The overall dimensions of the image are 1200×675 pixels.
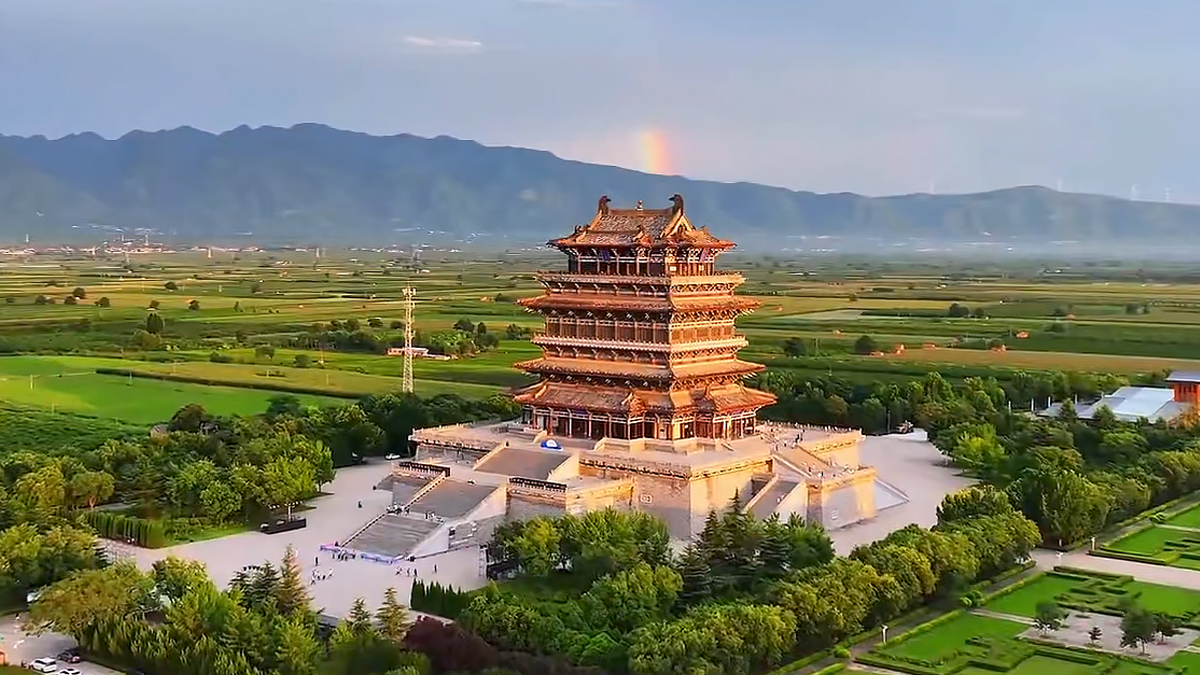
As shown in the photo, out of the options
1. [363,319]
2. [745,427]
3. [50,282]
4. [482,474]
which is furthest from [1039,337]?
[50,282]

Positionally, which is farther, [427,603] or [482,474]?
[482,474]

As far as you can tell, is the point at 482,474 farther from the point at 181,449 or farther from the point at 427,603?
the point at 181,449

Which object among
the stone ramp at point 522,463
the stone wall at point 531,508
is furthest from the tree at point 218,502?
the stone wall at point 531,508

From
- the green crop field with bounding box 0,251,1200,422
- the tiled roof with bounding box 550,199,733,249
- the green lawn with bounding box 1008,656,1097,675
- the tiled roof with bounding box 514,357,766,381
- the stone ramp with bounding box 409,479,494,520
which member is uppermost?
the tiled roof with bounding box 550,199,733,249

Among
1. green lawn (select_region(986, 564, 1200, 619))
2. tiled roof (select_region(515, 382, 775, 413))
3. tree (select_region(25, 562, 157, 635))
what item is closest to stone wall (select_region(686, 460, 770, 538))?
tiled roof (select_region(515, 382, 775, 413))

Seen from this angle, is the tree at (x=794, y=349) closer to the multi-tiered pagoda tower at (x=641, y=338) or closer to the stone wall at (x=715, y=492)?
the multi-tiered pagoda tower at (x=641, y=338)

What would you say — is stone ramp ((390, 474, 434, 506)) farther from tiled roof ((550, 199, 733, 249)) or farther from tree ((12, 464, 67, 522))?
tree ((12, 464, 67, 522))
